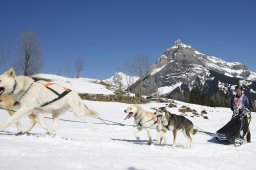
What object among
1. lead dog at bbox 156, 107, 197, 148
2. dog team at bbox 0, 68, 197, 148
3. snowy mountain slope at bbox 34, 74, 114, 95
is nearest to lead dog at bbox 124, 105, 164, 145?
lead dog at bbox 156, 107, 197, 148

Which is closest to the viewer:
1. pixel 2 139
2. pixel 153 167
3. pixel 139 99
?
pixel 153 167

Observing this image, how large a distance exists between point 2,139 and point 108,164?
2.55 meters

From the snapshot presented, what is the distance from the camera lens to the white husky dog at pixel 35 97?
6.77m

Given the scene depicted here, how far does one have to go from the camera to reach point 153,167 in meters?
5.30

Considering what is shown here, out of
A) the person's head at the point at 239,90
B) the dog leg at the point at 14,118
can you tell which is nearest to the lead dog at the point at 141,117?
the person's head at the point at 239,90

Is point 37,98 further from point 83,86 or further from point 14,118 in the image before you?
point 83,86

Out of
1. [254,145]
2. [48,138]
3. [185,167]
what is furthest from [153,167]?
[254,145]

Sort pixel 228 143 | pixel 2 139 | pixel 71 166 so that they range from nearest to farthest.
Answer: pixel 71 166, pixel 2 139, pixel 228 143

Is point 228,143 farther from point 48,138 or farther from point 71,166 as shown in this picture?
point 71,166

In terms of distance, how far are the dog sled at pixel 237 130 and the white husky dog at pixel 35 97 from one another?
19.9 feet

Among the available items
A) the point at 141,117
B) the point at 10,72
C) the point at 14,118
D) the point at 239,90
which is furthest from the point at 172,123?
the point at 10,72

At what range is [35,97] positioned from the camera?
7.08 m

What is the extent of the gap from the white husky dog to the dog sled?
6063 millimetres

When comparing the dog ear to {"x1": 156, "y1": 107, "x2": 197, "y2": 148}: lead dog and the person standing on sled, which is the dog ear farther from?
the person standing on sled
